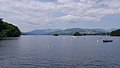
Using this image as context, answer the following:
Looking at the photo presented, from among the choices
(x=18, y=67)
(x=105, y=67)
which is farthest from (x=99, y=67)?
(x=18, y=67)

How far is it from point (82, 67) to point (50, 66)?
888cm

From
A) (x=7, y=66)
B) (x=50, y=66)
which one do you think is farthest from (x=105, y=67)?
(x=7, y=66)

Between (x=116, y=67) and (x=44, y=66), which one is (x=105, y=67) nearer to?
(x=116, y=67)

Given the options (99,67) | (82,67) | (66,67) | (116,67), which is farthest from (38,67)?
(116,67)

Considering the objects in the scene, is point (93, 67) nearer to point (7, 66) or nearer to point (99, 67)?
point (99, 67)

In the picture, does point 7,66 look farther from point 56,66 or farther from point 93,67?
point 93,67

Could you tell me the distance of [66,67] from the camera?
62.2m

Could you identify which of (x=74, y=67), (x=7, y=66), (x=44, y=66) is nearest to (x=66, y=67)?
(x=74, y=67)

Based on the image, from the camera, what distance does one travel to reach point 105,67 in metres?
62.3

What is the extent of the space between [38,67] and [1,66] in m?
10.4

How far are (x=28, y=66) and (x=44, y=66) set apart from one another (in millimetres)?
4627

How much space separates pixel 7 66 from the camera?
6356 cm

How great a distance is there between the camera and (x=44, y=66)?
6312 centimetres

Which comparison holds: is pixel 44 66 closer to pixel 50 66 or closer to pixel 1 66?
pixel 50 66
